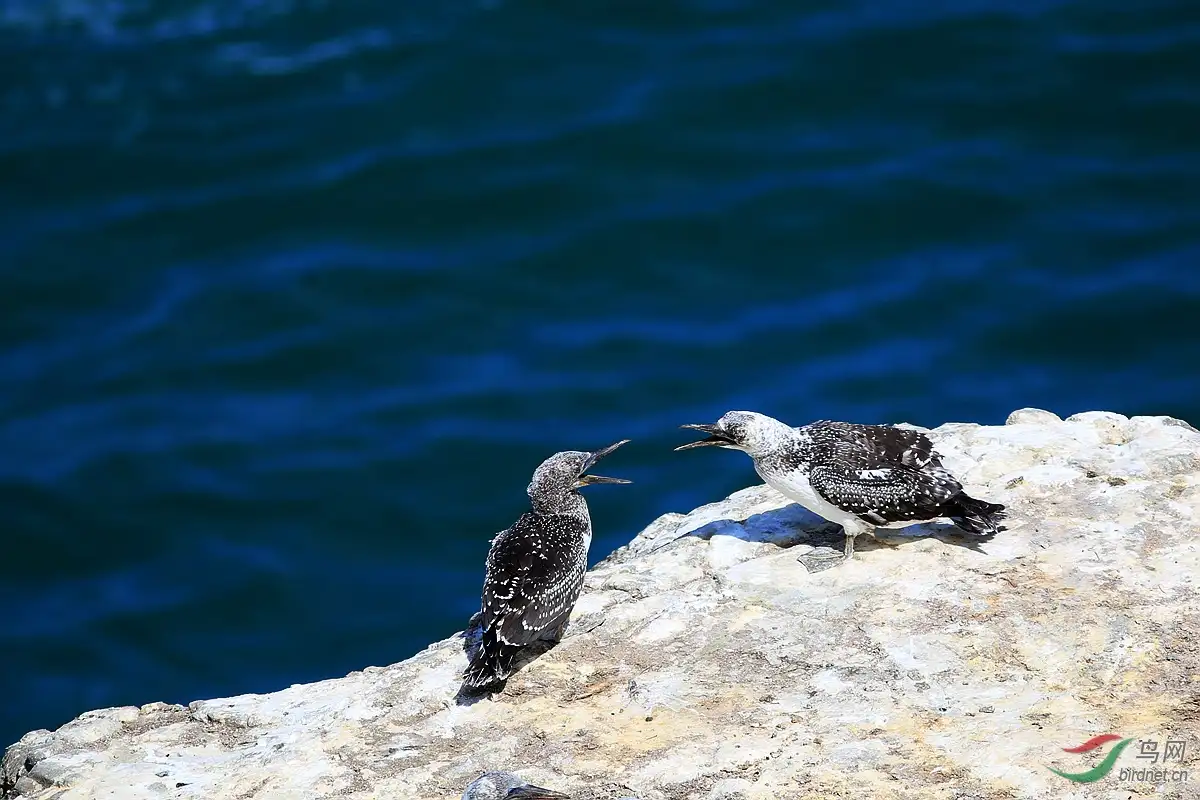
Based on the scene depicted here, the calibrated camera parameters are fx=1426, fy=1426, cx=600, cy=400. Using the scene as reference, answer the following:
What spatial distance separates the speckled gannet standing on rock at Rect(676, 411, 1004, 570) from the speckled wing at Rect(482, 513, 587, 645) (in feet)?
4.45

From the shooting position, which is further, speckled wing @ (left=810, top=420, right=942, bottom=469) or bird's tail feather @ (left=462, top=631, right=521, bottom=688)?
speckled wing @ (left=810, top=420, right=942, bottom=469)

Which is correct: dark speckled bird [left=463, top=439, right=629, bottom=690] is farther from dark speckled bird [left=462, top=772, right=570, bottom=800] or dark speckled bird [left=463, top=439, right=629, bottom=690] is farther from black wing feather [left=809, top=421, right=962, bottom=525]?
black wing feather [left=809, top=421, right=962, bottom=525]

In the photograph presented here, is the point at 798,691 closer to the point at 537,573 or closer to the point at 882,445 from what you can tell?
the point at 537,573

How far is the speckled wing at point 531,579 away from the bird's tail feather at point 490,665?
62mm

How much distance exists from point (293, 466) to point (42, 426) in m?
4.11

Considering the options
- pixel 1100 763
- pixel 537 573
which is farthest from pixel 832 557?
pixel 1100 763

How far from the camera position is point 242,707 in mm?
9461

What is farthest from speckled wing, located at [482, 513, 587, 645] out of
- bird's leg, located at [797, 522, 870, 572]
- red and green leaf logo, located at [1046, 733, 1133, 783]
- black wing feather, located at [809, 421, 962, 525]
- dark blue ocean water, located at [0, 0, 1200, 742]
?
dark blue ocean water, located at [0, 0, 1200, 742]

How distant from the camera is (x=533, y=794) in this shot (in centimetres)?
778

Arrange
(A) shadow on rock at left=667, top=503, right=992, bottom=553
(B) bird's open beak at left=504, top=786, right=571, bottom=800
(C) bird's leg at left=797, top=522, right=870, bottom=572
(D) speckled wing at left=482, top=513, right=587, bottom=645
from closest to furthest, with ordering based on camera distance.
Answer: (B) bird's open beak at left=504, top=786, right=571, bottom=800 < (D) speckled wing at left=482, top=513, right=587, bottom=645 < (C) bird's leg at left=797, top=522, right=870, bottom=572 < (A) shadow on rock at left=667, top=503, right=992, bottom=553

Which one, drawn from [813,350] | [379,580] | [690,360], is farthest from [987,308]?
[379,580]

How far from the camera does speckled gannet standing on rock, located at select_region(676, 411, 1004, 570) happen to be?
390 inches

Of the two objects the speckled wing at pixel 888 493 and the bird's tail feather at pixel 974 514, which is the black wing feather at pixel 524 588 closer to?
the speckled wing at pixel 888 493

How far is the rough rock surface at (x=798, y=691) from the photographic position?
8.03m
